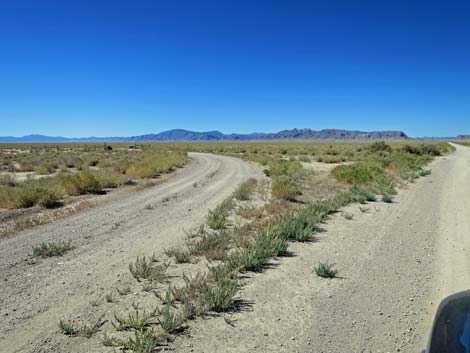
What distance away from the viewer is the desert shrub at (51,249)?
291 inches

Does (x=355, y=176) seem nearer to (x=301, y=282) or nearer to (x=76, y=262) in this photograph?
(x=301, y=282)

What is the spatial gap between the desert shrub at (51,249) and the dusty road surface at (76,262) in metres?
0.17

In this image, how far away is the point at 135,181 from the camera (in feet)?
67.8

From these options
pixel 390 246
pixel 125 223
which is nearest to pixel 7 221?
pixel 125 223

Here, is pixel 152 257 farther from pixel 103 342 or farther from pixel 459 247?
pixel 459 247

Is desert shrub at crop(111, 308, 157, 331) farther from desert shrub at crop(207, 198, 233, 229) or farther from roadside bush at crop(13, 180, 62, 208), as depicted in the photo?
roadside bush at crop(13, 180, 62, 208)

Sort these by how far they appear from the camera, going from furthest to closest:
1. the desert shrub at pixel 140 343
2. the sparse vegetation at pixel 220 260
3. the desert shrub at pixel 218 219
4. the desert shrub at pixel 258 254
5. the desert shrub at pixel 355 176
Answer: the desert shrub at pixel 355 176 → the desert shrub at pixel 218 219 → the desert shrub at pixel 258 254 → the sparse vegetation at pixel 220 260 → the desert shrub at pixel 140 343

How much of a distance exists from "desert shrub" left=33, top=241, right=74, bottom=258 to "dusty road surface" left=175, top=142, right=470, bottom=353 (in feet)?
14.0

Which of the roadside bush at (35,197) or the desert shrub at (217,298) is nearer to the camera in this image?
the desert shrub at (217,298)

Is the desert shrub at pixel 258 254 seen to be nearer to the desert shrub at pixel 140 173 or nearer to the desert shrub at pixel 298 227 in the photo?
the desert shrub at pixel 298 227

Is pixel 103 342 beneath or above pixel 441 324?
beneath

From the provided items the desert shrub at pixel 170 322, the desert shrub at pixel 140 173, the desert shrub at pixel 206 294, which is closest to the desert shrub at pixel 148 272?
the desert shrub at pixel 206 294

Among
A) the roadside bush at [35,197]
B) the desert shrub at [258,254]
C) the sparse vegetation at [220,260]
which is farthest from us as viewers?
the roadside bush at [35,197]

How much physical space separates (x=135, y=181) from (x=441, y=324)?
19903 mm
